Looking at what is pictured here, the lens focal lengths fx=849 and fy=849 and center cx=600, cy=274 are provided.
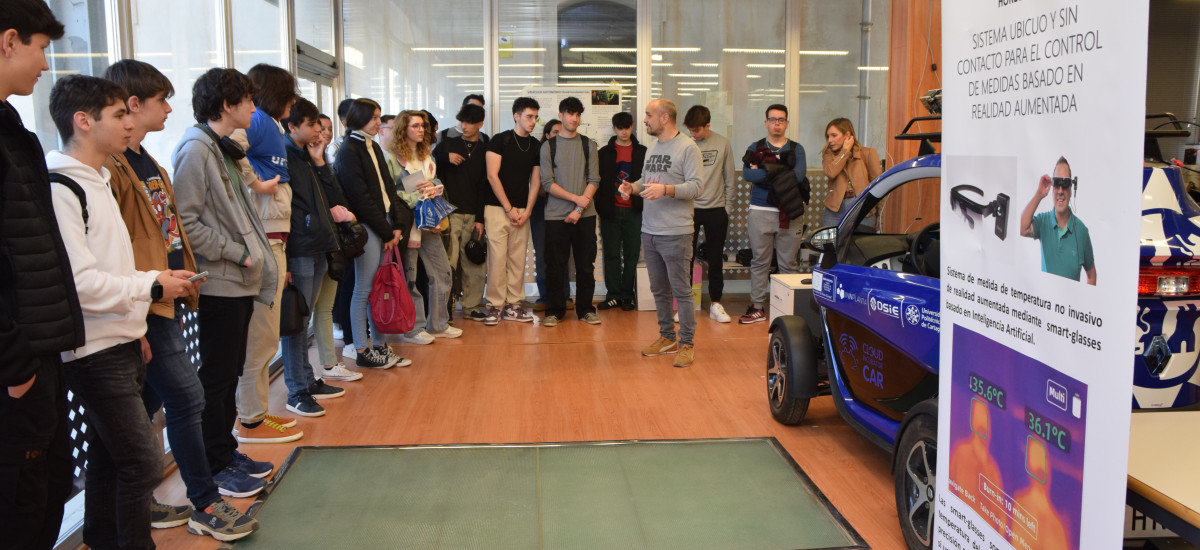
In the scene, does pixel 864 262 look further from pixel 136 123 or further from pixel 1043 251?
pixel 136 123

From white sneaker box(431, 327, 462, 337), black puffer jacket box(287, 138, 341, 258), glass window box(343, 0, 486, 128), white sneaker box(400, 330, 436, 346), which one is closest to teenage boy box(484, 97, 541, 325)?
white sneaker box(431, 327, 462, 337)

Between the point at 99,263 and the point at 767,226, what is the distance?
223 inches

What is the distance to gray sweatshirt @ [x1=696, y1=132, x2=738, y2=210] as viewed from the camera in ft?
24.0

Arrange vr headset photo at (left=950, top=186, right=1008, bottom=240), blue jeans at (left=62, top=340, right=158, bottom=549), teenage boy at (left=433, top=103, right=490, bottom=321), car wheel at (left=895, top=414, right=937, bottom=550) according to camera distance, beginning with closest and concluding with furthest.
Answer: vr headset photo at (left=950, top=186, right=1008, bottom=240) < blue jeans at (left=62, top=340, right=158, bottom=549) < car wheel at (left=895, top=414, right=937, bottom=550) < teenage boy at (left=433, top=103, right=490, bottom=321)

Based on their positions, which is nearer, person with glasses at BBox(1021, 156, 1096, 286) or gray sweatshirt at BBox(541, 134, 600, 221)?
person with glasses at BBox(1021, 156, 1096, 286)

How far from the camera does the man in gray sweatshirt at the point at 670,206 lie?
534cm

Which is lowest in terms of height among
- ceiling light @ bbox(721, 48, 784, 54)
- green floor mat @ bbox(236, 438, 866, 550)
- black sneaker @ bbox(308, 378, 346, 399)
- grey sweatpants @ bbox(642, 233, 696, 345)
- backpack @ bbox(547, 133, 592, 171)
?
green floor mat @ bbox(236, 438, 866, 550)

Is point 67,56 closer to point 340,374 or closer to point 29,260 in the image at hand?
point 29,260

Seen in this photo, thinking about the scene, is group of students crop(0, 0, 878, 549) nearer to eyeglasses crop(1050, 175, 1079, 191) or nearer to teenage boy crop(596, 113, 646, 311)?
teenage boy crop(596, 113, 646, 311)

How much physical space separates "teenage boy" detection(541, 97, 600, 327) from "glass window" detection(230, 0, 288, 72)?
7.20 feet

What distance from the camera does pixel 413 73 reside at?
26.6ft

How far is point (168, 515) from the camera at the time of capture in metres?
3.21

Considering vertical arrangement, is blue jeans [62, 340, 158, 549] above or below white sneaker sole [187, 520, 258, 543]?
above

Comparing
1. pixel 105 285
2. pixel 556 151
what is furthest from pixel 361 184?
pixel 105 285
